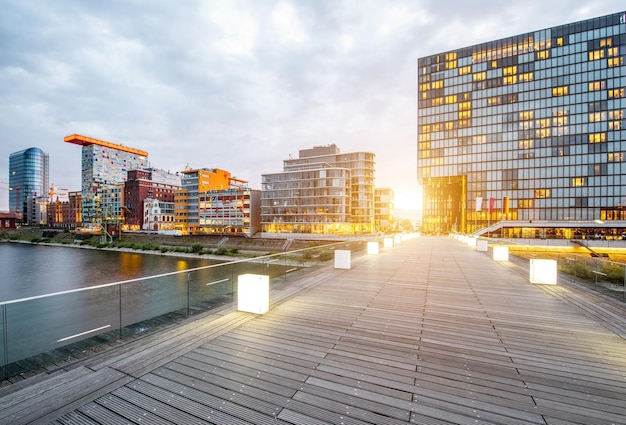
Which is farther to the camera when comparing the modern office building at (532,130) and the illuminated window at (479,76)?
the illuminated window at (479,76)

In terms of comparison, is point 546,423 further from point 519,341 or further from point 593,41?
point 593,41

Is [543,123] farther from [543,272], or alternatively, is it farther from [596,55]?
[543,272]

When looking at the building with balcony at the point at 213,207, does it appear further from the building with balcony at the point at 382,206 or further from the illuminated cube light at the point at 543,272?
the illuminated cube light at the point at 543,272

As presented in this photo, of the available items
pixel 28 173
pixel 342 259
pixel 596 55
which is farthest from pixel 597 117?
pixel 28 173

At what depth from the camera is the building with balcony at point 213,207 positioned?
3009 inches

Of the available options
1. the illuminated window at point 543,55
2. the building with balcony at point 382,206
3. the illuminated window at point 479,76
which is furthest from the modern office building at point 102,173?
the illuminated window at point 543,55

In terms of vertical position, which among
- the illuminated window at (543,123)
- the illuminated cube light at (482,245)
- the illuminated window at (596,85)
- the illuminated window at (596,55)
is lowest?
the illuminated cube light at (482,245)

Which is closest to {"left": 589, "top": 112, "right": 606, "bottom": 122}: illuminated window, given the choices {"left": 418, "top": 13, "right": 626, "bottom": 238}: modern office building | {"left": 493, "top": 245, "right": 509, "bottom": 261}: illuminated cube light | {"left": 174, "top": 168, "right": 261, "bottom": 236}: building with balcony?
{"left": 418, "top": 13, "right": 626, "bottom": 238}: modern office building

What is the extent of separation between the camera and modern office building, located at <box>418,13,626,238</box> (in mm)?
62062

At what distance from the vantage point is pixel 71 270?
39.8 meters

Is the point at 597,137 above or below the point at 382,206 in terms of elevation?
above

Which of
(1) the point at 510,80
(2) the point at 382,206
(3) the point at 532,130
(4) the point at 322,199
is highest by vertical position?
(1) the point at 510,80

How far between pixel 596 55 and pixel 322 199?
71.6 meters

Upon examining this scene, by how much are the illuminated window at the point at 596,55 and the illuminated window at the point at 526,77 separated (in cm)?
1132
